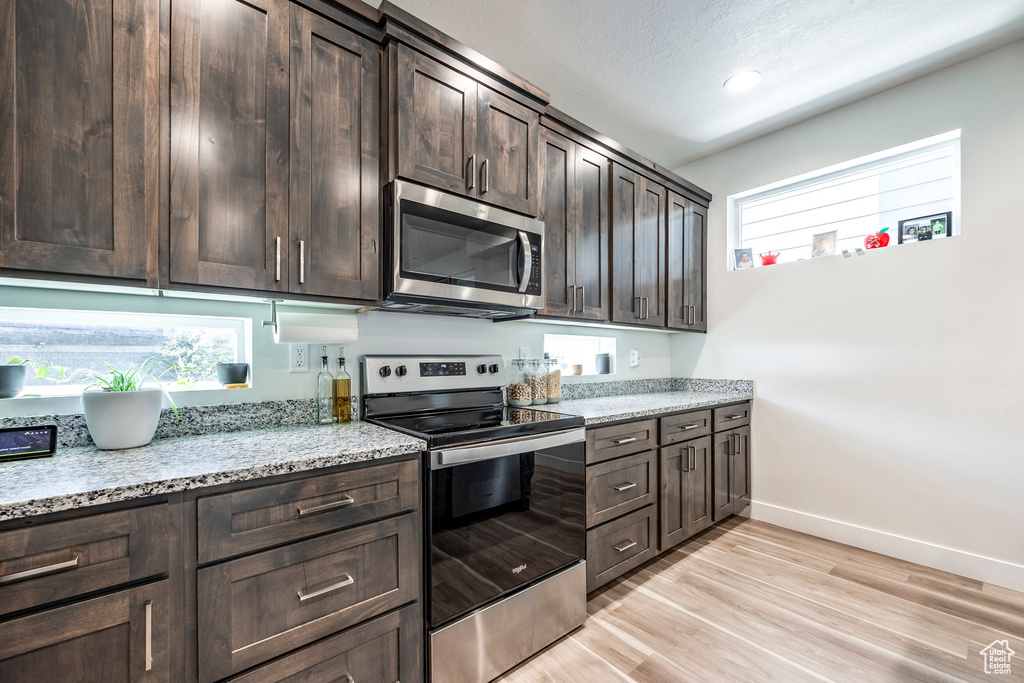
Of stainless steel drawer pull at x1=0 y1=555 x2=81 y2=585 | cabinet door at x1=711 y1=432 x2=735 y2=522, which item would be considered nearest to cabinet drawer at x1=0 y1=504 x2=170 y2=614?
stainless steel drawer pull at x1=0 y1=555 x2=81 y2=585

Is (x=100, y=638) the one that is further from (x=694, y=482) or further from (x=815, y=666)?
(x=694, y=482)

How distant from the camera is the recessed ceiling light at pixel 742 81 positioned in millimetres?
2447

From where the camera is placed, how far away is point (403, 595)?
139 centimetres

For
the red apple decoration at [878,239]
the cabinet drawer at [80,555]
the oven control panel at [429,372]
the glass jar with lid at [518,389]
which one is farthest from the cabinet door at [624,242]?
the cabinet drawer at [80,555]

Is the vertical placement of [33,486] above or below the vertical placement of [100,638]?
above

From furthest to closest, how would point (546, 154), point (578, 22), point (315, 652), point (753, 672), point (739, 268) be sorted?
1. point (739, 268)
2. point (546, 154)
3. point (578, 22)
4. point (753, 672)
5. point (315, 652)

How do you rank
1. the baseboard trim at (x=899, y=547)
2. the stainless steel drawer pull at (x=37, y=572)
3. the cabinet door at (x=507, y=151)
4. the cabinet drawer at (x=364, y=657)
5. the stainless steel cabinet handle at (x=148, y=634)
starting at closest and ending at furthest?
the stainless steel drawer pull at (x=37, y=572) < the stainless steel cabinet handle at (x=148, y=634) < the cabinet drawer at (x=364, y=657) < the cabinet door at (x=507, y=151) < the baseboard trim at (x=899, y=547)

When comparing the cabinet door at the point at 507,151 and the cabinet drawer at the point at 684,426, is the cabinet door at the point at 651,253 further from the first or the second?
the cabinet door at the point at 507,151

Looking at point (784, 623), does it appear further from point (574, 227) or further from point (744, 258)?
point (744, 258)

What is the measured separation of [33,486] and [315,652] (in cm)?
79

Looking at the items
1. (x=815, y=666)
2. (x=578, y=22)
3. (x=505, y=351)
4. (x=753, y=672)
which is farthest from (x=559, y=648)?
(x=578, y=22)

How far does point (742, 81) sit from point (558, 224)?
1368mm

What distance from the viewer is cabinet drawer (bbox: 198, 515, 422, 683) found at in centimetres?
108

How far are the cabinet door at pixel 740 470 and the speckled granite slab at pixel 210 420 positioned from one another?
273 cm
